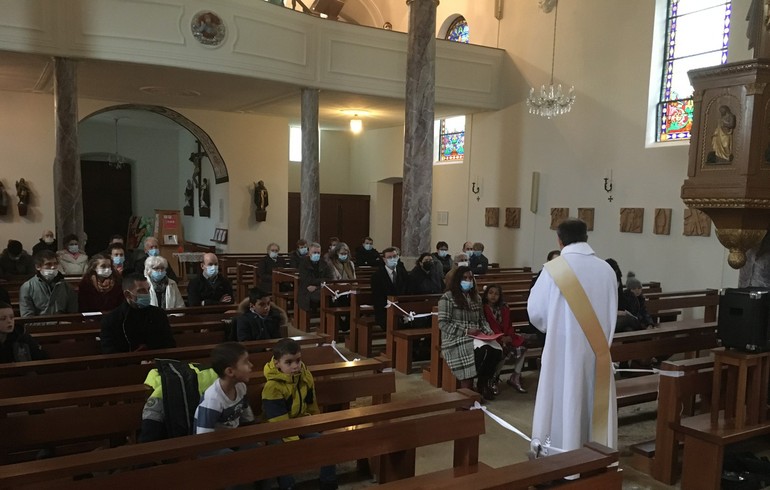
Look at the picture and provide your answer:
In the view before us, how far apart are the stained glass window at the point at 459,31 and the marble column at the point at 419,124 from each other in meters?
3.78

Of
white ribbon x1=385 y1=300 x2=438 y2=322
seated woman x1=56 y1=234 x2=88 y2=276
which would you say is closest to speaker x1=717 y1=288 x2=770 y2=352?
white ribbon x1=385 y1=300 x2=438 y2=322

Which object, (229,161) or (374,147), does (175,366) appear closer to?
(229,161)

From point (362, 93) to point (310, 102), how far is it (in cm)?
109

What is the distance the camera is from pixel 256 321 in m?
4.64

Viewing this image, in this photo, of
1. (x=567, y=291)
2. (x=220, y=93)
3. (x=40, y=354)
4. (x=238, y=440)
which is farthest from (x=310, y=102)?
(x=238, y=440)

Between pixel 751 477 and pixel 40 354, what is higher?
pixel 40 354

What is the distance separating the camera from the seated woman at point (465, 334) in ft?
16.7

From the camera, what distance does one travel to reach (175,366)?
3.21 meters

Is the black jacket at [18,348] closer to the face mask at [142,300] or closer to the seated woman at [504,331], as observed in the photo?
the face mask at [142,300]

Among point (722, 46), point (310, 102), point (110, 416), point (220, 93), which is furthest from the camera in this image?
point (220, 93)

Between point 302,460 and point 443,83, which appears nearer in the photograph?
point 302,460

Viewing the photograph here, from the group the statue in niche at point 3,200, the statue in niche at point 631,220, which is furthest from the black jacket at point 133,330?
the statue in niche at point 3,200

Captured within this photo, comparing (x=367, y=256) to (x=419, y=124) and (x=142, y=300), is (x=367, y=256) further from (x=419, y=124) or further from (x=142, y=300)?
(x=142, y=300)

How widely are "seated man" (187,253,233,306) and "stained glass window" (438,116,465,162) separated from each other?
8839mm
